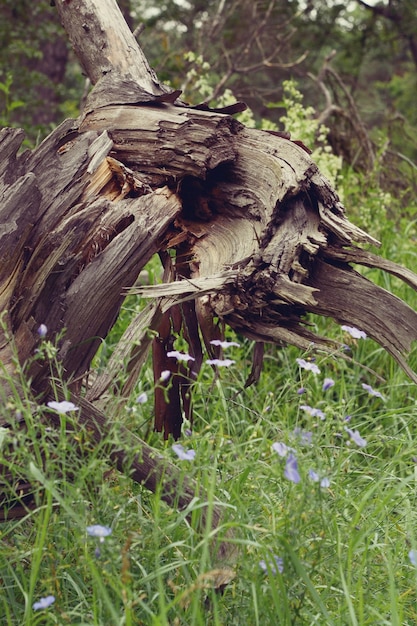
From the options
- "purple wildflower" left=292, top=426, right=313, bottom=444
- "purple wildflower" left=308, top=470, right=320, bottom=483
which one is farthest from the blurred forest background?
"purple wildflower" left=308, top=470, right=320, bottom=483

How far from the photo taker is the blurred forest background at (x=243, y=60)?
6.59m

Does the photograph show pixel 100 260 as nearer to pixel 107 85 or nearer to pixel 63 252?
pixel 63 252

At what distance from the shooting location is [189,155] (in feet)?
8.58

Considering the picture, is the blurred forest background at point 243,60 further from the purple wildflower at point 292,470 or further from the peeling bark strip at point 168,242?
the purple wildflower at point 292,470

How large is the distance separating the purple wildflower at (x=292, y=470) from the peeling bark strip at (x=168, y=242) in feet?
1.49

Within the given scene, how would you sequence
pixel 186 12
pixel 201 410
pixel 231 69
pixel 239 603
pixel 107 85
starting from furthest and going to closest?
pixel 186 12 < pixel 231 69 < pixel 201 410 < pixel 107 85 < pixel 239 603

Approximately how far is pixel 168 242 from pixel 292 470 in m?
1.21

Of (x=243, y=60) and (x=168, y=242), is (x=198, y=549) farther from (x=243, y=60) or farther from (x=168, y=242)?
(x=243, y=60)

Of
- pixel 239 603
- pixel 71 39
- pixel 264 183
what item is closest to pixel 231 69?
pixel 71 39

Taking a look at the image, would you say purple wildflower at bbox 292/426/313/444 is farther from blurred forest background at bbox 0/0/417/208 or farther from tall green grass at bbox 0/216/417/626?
blurred forest background at bbox 0/0/417/208

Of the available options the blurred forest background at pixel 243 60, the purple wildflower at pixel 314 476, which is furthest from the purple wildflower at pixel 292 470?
the blurred forest background at pixel 243 60

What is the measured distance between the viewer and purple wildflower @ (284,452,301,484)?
5.51ft

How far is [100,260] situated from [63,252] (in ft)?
0.39

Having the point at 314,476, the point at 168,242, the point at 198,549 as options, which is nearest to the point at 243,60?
the point at 168,242
